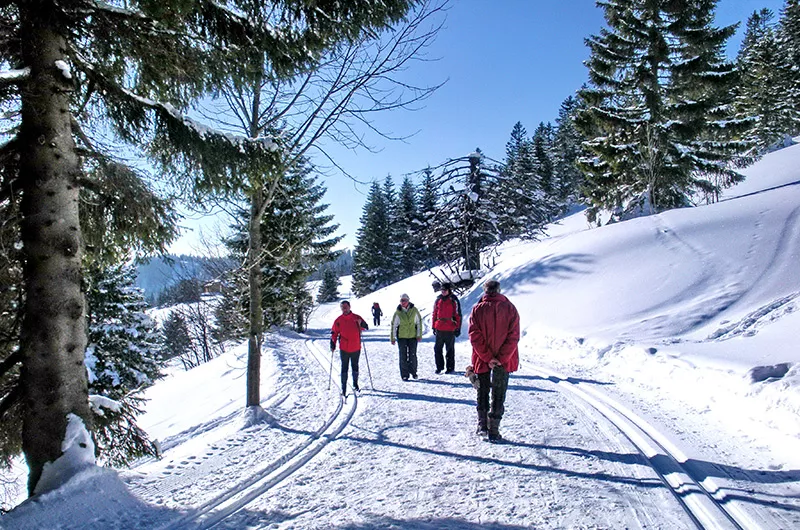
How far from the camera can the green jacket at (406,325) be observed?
29.8 ft

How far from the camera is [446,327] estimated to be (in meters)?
9.32

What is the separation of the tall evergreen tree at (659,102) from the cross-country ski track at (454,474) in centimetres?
1646

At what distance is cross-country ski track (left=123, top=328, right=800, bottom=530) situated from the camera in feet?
10.5

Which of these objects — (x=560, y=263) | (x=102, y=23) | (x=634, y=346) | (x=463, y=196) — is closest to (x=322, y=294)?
(x=463, y=196)

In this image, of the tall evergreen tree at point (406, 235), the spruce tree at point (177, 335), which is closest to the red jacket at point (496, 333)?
the spruce tree at point (177, 335)

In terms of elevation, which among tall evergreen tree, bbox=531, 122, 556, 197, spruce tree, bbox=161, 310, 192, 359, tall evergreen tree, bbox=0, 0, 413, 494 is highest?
tall evergreen tree, bbox=531, 122, 556, 197

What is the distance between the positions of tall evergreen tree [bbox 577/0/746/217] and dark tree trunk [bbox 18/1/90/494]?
19836 millimetres

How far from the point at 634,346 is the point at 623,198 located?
1585cm

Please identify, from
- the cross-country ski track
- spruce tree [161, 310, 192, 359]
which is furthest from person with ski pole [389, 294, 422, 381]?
spruce tree [161, 310, 192, 359]

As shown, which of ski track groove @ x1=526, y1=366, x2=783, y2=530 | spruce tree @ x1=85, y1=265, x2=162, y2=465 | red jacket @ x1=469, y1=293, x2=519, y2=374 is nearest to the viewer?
ski track groove @ x1=526, y1=366, x2=783, y2=530

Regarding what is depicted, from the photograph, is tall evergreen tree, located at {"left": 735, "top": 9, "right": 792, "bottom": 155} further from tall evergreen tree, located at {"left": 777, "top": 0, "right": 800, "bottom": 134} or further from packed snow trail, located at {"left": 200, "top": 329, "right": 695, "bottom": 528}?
packed snow trail, located at {"left": 200, "top": 329, "right": 695, "bottom": 528}

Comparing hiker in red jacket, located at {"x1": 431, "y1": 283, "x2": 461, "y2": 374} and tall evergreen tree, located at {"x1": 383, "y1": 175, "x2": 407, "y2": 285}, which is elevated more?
tall evergreen tree, located at {"x1": 383, "y1": 175, "x2": 407, "y2": 285}

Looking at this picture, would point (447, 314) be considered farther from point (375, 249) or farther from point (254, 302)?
point (375, 249)

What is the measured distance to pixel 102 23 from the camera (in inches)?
140
